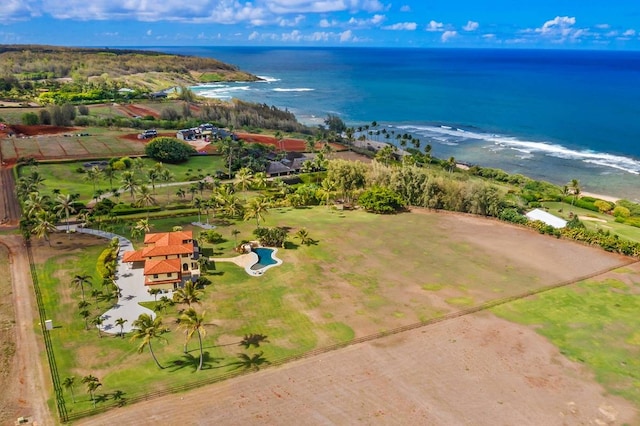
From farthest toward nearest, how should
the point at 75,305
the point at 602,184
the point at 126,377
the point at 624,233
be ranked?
1. the point at 602,184
2. the point at 624,233
3. the point at 75,305
4. the point at 126,377

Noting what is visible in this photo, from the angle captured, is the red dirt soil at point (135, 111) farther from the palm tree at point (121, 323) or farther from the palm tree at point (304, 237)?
the palm tree at point (121, 323)

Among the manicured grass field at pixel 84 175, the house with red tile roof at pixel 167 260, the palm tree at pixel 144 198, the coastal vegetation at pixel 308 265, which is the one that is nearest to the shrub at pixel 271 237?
the coastal vegetation at pixel 308 265

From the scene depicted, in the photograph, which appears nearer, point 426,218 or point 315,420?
point 315,420

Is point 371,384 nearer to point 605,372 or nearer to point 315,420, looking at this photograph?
point 315,420

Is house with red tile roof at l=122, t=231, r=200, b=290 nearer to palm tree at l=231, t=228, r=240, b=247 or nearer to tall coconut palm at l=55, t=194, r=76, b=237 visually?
palm tree at l=231, t=228, r=240, b=247

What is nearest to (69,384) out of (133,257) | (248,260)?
(133,257)

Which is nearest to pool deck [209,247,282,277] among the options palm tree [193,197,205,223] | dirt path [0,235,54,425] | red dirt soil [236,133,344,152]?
palm tree [193,197,205,223]

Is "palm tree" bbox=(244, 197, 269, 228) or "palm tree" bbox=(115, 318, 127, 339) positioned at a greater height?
"palm tree" bbox=(244, 197, 269, 228)

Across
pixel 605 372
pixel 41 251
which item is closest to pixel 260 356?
pixel 605 372
